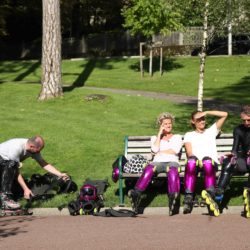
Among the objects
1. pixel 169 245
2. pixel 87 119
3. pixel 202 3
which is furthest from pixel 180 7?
pixel 169 245

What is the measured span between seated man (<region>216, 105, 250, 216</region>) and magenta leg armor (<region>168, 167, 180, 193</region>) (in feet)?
1.73

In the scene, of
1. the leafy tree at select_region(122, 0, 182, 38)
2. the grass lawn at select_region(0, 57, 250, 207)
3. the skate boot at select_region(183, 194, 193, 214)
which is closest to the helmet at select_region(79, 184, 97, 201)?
the grass lawn at select_region(0, 57, 250, 207)

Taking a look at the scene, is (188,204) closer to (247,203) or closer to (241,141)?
(247,203)

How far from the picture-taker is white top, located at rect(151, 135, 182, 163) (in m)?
8.62

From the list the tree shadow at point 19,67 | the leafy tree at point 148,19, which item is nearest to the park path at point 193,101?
the leafy tree at point 148,19

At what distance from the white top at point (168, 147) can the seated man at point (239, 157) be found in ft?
2.58

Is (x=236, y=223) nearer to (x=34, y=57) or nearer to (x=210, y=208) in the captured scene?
(x=210, y=208)

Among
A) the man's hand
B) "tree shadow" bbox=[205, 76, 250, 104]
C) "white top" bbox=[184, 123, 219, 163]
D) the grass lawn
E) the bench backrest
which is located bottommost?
"tree shadow" bbox=[205, 76, 250, 104]

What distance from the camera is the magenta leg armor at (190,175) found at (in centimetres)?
810

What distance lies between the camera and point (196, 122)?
8750 millimetres

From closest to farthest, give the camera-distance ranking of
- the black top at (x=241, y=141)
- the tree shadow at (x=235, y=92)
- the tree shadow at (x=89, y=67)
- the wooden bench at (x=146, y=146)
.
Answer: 1. the black top at (x=241, y=141)
2. the wooden bench at (x=146, y=146)
3. the tree shadow at (x=235, y=92)
4. the tree shadow at (x=89, y=67)

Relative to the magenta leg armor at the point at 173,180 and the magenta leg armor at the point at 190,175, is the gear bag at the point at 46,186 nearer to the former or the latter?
the magenta leg armor at the point at 173,180

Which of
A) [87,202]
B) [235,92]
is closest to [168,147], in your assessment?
[87,202]

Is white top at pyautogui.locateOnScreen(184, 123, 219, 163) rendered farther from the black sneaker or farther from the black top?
the black sneaker
